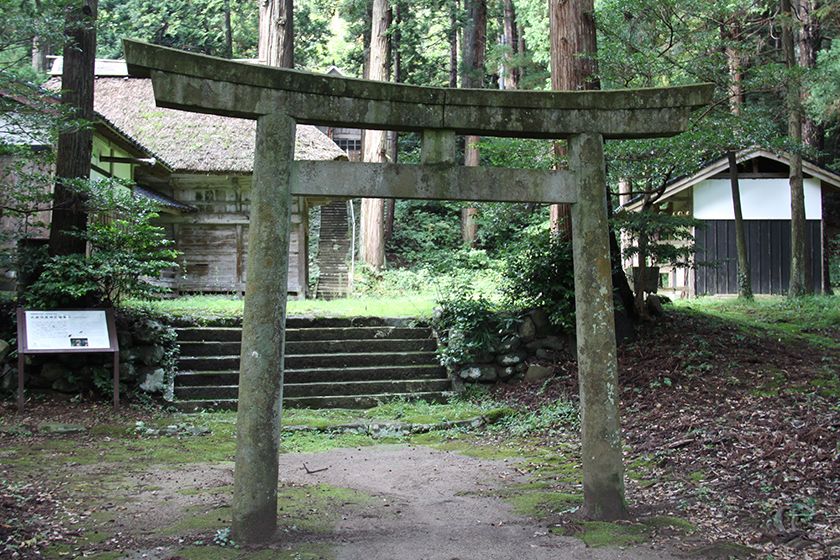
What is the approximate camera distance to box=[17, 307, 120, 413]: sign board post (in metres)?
8.97

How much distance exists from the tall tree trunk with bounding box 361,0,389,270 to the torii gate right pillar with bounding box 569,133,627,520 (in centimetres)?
1448

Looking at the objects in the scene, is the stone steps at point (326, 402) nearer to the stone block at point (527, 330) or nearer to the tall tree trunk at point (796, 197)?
the stone block at point (527, 330)

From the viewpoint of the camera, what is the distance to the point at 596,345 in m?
5.21

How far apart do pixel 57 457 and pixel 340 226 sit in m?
20.5

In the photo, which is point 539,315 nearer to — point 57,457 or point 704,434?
point 704,434

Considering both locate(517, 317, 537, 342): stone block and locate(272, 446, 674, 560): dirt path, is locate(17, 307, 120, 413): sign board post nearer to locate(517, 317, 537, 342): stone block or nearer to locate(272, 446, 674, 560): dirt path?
locate(272, 446, 674, 560): dirt path

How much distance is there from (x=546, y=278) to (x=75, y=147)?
24.3ft

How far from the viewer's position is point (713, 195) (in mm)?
19172

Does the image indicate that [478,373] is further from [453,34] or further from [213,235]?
[453,34]

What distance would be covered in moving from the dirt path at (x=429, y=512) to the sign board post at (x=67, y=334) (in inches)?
136

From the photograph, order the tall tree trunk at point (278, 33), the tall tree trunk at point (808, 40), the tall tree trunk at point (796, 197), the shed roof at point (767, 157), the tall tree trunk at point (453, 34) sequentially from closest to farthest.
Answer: the tall tree trunk at point (796, 197) → the tall tree trunk at point (278, 33) → the tall tree trunk at point (808, 40) → the shed roof at point (767, 157) → the tall tree trunk at point (453, 34)

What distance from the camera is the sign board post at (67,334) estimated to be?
29.4 ft

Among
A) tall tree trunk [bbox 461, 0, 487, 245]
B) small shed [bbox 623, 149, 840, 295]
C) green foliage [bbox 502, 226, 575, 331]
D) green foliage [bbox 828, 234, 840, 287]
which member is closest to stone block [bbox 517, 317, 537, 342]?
green foliage [bbox 502, 226, 575, 331]

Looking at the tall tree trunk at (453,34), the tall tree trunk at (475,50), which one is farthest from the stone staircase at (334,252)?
the tall tree trunk at (453,34)
